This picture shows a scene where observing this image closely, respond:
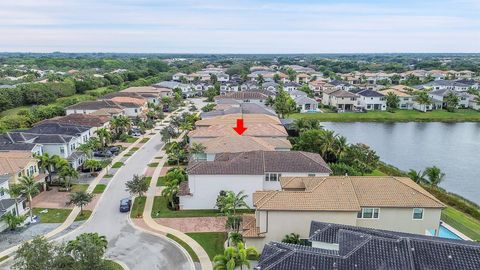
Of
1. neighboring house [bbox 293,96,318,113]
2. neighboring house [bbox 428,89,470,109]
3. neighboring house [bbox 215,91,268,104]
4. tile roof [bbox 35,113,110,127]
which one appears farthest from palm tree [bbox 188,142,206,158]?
neighboring house [bbox 428,89,470,109]

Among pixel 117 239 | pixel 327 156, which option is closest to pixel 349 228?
pixel 117 239

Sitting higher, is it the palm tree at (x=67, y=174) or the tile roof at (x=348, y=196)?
the tile roof at (x=348, y=196)

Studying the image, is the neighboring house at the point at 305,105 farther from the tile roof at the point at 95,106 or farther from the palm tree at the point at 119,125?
the palm tree at the point at 119,125

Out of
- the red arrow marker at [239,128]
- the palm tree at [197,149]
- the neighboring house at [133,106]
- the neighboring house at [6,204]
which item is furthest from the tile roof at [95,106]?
the neighboring house at [6,204]

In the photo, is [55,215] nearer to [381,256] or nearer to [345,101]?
[381,256]

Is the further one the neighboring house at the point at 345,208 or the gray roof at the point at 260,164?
the gray roof at the point at 260,164
